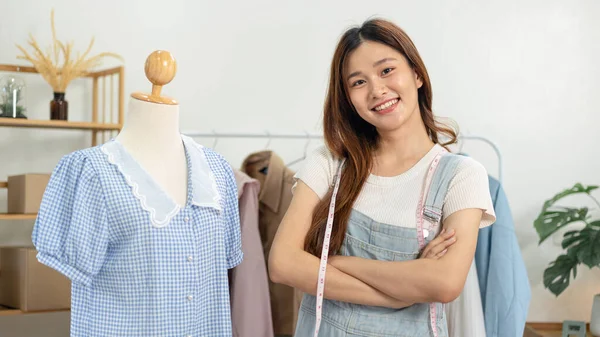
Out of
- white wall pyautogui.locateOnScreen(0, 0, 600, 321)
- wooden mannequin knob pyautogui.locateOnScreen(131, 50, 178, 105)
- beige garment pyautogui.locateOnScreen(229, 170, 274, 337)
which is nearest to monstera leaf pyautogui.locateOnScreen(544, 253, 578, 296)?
white wall pyautogui.locateOnScreen(0, 0, 600, 321)

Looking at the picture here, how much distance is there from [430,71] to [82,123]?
166 centimetres

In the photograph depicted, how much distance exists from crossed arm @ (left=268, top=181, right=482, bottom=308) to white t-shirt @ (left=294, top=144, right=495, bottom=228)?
0.03m

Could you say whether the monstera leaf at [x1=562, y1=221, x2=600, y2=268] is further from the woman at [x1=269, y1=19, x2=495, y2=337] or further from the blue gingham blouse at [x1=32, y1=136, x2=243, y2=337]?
the blue gingham blouse at [x1=32, y1=136, x2=243, y2=337]

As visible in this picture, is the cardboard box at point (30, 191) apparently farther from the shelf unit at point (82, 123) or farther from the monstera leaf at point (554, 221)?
the monstera leaf at point (554, 221)

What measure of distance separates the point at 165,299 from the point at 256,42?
2241 mm

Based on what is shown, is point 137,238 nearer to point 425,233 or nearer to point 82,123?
point 425,233


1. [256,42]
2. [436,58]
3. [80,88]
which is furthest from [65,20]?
[436,58]

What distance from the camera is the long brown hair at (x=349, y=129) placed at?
168 cm

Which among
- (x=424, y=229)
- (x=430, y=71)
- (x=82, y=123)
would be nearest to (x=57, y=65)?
(x=82, y=123)

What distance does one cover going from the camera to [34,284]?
9.37ft

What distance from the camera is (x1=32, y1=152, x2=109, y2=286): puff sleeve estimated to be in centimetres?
157

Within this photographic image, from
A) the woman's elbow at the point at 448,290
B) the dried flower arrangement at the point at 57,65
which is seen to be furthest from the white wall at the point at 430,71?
the woman's elbow at the point at 448,290

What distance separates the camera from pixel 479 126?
3.78m

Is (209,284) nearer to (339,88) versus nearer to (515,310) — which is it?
(339,88)
